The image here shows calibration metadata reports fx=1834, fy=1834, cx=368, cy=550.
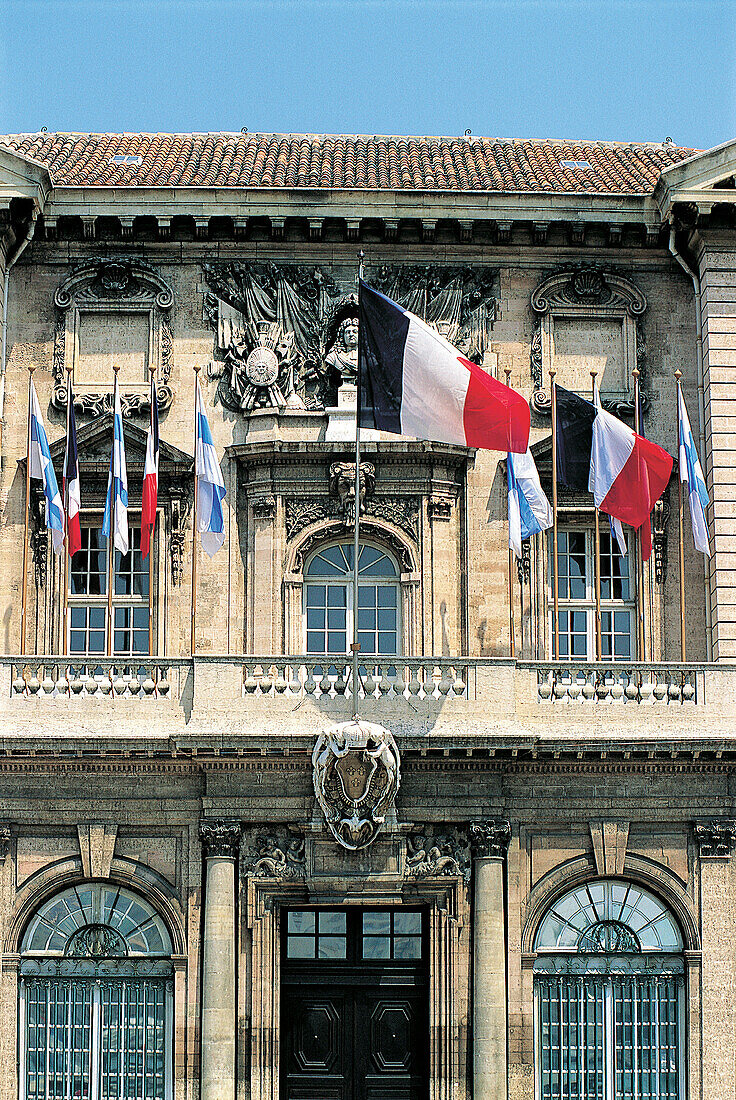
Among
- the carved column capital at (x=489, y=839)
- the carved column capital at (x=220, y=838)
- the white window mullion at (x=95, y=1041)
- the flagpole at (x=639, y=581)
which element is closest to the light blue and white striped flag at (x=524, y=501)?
the flagpole at (x=639, y=581)

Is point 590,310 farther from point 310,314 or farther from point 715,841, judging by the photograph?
point 715,841

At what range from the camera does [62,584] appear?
99.7 ft

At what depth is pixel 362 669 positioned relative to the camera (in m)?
28.3

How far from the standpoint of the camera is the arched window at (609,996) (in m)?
27.9

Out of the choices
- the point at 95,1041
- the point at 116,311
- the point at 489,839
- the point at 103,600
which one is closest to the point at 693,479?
the point at 489,839

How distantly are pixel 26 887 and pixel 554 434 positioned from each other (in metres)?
10.9

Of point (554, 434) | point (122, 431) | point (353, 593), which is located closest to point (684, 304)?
point (554, 434)

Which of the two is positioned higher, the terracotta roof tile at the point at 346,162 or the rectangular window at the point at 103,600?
the terracotta roof tile at the point at 346,162

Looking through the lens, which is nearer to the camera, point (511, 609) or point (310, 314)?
point (511, 609)

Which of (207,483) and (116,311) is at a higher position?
(116,311)

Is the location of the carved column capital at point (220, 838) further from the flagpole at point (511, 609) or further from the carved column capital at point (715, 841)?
the carved column capital at point (715, 841)

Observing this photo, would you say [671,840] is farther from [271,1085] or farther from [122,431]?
[122,431]

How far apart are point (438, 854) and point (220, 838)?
3.33 metres

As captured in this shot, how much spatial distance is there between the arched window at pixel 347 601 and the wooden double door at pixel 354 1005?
4.64 meters
